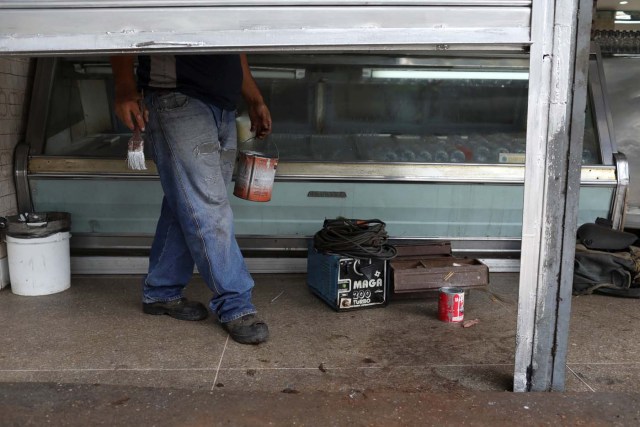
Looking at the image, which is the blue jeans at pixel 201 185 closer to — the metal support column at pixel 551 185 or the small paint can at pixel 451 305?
the small paint can at pixel 451 305

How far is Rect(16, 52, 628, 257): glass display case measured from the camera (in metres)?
4.57

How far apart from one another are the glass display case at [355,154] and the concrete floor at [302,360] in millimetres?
688

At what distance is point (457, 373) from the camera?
9.83 ft

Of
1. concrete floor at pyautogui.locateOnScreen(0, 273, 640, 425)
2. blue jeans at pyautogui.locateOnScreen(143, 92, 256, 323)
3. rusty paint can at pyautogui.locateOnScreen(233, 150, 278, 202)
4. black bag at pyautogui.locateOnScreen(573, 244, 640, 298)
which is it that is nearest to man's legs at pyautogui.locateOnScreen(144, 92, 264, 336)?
blue jeans at pyautogui.locateOnScreen(143, 92, 256, 323)

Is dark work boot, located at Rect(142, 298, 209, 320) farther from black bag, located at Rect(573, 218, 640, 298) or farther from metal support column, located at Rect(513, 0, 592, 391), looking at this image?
black bag, located at Rect(573, 218, 640, 298)

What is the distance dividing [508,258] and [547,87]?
2.50 m

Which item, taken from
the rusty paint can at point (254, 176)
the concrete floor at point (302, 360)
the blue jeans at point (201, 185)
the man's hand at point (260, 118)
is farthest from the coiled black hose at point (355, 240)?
the man's hand at point (260, 118)

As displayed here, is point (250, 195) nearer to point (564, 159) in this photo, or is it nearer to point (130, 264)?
point (130, 264)

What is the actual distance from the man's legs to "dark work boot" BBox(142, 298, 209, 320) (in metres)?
0.19

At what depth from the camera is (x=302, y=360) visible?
10.3 feet

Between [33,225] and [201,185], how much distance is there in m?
1.46

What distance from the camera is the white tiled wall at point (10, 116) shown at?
14.1 feet

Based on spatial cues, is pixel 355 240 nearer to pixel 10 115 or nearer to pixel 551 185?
pixel 551 185

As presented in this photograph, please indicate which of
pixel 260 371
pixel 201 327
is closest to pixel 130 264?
pixel 201 327
